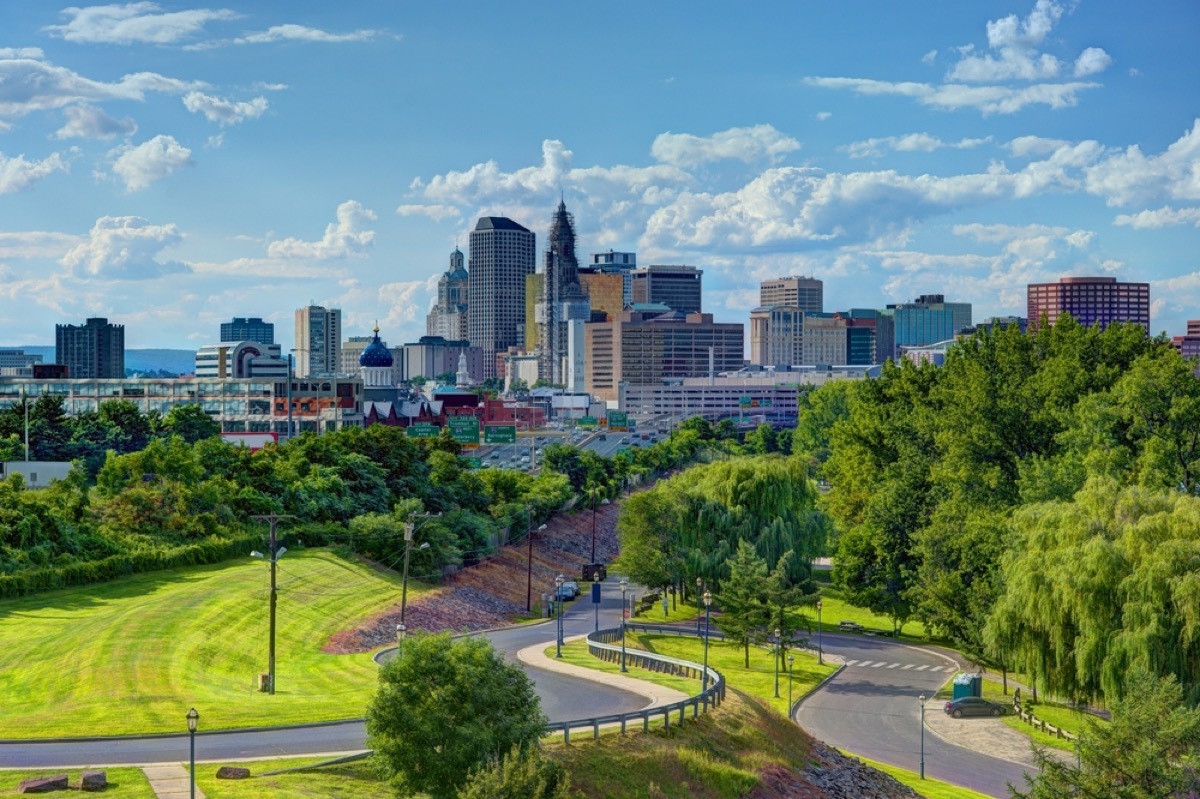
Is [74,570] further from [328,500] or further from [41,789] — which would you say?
[41,789]

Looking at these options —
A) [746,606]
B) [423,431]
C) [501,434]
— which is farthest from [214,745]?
[423,431]

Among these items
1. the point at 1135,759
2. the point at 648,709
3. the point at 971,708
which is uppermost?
the point at 1135,759

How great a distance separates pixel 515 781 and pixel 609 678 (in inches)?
859

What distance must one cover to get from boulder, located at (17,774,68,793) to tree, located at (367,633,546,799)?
22.7 feet

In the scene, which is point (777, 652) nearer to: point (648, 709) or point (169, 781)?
point (648, 709)

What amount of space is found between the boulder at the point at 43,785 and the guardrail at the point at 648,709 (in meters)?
11.4

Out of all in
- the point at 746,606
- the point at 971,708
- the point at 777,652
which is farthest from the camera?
the point at 746,606

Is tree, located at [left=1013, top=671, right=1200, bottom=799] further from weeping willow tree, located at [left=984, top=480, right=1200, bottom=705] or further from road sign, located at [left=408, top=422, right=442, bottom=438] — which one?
road sign, located at [left=408, top=422, right=442, bottom=438]

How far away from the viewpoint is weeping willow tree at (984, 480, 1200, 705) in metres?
54.3

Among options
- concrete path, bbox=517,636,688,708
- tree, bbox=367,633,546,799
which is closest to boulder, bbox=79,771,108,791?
tree, bbox=367,633,546,799

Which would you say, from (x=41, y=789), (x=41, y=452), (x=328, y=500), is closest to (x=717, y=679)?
(x=41, y=789)

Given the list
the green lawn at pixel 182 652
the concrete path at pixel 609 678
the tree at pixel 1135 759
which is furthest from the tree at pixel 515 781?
the concrete path at pixel 609 678

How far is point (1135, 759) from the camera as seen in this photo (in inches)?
1533

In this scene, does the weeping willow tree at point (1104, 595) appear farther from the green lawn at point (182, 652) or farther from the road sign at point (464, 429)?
the road sign at point (464, 429)
